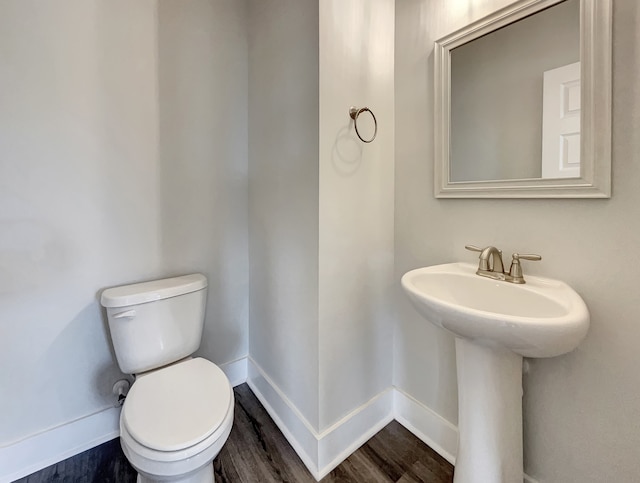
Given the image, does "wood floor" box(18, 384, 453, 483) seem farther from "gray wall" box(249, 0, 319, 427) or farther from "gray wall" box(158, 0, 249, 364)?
"gray wall" box(158, 0, 249, 364)

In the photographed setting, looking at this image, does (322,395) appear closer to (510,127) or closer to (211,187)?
(211,187)

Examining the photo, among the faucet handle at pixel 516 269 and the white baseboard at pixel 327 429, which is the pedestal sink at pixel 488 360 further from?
the white baseboard at pixel 327 429

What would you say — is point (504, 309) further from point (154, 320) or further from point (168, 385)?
point (154, 320)

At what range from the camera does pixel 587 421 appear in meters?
0.98

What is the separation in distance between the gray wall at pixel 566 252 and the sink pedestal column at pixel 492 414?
5.9 inches

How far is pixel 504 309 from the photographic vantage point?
40.9 inches

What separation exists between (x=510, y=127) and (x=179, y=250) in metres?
1.63

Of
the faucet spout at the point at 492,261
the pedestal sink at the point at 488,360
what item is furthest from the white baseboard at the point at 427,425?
the faucet spout at the point at 492,261

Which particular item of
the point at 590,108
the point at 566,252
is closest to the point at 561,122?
the point at 590,108

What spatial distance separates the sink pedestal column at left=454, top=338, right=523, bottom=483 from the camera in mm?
988

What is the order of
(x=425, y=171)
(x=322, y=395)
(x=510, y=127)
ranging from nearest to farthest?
(x=510, y=127), (x=322, y=395), (x=425, y=171)

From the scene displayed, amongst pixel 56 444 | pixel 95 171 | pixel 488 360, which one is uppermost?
pixel 95 171

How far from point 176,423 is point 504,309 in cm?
119

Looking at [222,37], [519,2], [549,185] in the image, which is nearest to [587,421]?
[549,185]
